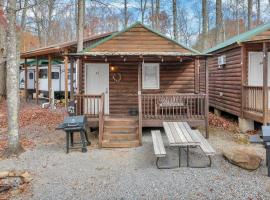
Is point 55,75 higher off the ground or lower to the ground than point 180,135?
higher

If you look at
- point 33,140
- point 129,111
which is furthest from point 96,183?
point 129,111

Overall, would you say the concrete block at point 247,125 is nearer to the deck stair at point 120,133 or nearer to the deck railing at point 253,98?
the deck railing at point 253,98

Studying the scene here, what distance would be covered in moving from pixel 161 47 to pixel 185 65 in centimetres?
125

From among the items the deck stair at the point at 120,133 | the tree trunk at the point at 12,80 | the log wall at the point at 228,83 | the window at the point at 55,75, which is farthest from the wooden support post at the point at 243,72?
the window at the point at 55,75

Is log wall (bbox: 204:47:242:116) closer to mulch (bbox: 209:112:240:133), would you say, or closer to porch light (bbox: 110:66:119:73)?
mulch (bbox: 209:112:240:133)

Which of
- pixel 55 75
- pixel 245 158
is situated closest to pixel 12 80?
pixel 245 158

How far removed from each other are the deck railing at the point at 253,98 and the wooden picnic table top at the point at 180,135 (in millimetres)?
3032

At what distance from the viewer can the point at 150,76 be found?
11945mm

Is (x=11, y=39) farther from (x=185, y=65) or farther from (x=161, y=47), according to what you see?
(x=185, y=65)

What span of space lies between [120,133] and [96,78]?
3.18 meters

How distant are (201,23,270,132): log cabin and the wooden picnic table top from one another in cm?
278

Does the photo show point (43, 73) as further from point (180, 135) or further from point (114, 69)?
point (180, 135)

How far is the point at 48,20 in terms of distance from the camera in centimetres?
2955

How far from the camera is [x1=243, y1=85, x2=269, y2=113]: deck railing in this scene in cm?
998
